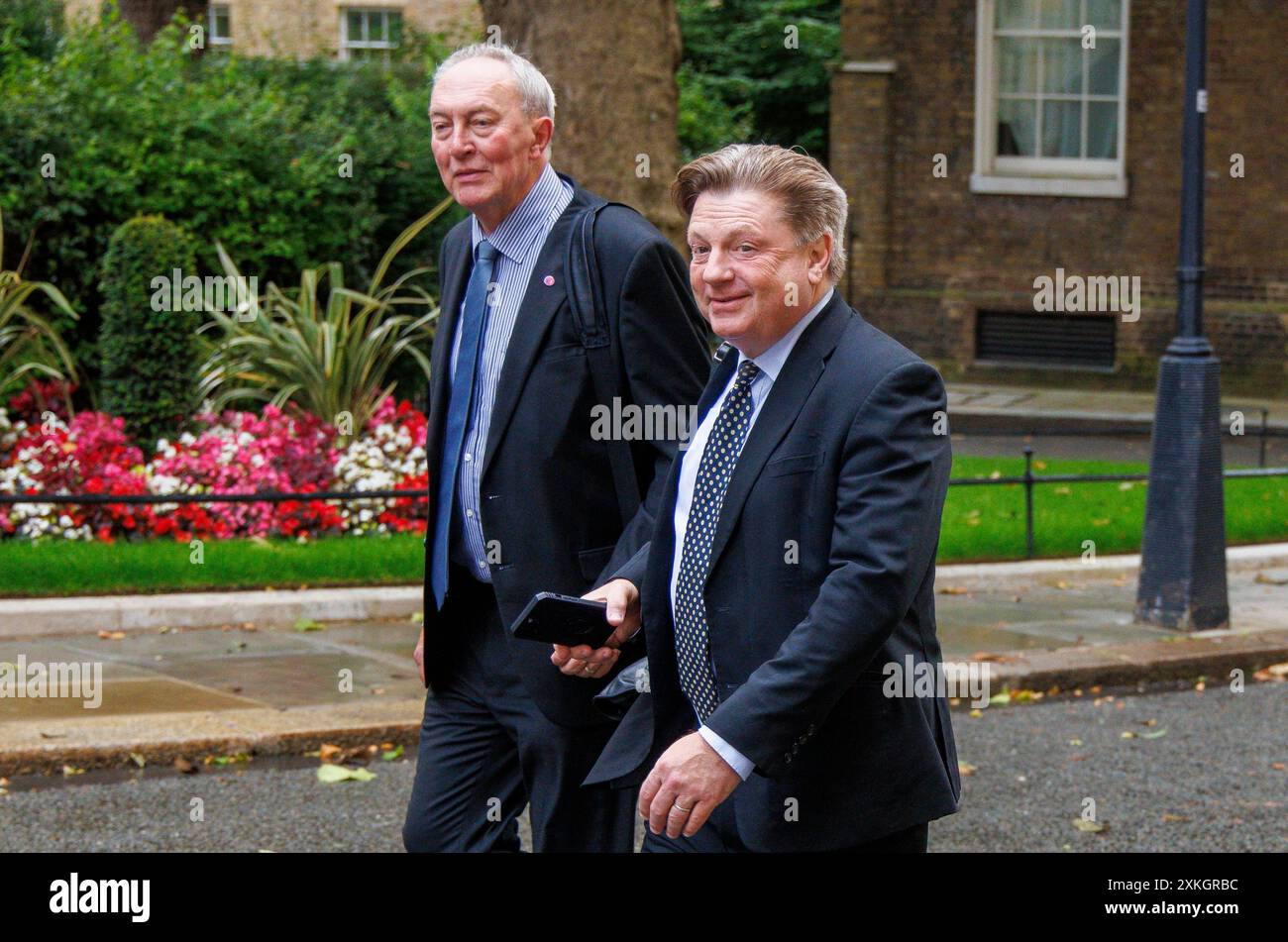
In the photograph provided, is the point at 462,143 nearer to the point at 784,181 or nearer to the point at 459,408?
the point at 459,408

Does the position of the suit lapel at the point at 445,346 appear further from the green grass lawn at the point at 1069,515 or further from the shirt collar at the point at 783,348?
the green grass lawn at the point at 1069,515

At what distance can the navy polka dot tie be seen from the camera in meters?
3.25

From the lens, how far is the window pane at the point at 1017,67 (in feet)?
→ 65.6

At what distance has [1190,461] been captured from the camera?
9.30 metres

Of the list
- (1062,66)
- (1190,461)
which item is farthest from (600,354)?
(1062,66)

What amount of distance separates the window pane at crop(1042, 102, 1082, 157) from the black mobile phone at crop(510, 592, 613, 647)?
1750 centimetres

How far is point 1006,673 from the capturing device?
26.9 ft

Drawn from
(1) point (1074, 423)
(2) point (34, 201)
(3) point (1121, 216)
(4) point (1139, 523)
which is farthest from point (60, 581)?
(3) point (1121, 216)

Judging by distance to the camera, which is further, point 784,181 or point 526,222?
point 526,222

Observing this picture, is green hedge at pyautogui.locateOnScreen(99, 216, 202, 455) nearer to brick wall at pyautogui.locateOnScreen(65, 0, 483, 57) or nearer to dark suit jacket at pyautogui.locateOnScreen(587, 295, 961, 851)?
dark suit jacket at pyautogui.locateOnScreen(587, 295, 961, 851)

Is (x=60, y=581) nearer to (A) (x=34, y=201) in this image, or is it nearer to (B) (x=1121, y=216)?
(A) (x=34, y=201)

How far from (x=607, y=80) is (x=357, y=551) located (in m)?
3.00

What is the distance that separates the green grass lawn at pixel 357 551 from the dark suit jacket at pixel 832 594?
6.69 meters

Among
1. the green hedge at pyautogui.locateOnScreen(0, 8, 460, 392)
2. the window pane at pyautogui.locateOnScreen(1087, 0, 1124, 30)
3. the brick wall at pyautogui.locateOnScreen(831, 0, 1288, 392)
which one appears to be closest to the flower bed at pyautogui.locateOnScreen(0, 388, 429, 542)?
the green hedge at pyautogui.locateOnScreen(0, 8, 460, 392)
